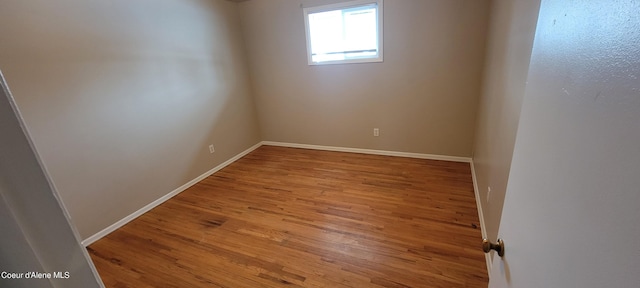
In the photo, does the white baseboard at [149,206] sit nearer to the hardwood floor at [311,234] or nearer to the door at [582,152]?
the hardwood floor at [311,234]

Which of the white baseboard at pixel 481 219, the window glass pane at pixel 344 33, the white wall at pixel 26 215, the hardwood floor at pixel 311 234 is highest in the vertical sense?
the window glass pane at pixel 344 33

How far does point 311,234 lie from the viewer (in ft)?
6.81

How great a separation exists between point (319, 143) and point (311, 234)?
6.76 feet

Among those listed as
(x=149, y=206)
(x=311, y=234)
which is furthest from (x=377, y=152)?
(x=149, y=206)

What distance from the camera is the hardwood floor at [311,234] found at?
1684mm

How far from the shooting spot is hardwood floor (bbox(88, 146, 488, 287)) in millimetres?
1684

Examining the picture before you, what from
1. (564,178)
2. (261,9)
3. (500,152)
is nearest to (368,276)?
(500,152)

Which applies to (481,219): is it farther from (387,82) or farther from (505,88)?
(387,82)

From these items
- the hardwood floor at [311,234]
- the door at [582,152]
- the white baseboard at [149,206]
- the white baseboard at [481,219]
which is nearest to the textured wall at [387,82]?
the hardwood floor at [311,234]

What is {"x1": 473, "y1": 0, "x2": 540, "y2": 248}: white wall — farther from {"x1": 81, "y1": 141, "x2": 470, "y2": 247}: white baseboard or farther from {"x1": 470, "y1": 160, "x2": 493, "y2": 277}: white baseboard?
{"x1": 81, "y1": 141, "x2": 470, "y2": 247}: white baseboard

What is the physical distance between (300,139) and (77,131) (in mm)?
2638

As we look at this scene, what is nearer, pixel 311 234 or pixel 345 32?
pixel 311 234

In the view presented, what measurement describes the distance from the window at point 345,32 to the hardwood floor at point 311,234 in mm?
1513

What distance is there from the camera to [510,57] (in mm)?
1520
